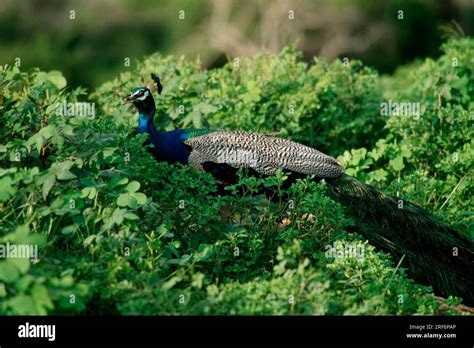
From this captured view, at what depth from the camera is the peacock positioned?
5.27 metres

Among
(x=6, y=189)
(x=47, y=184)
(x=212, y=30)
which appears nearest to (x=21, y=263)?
(x=6, y=189)

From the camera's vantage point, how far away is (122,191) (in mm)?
4340

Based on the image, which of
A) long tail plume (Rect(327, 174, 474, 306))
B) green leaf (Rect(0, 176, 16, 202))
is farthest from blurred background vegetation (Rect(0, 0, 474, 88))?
green leaf (Rect(0, 176, 16, 202))

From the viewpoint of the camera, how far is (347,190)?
5570mm

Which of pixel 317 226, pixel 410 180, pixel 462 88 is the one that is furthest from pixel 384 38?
pixel 317 226

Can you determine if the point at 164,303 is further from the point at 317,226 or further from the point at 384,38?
the point at 384,38

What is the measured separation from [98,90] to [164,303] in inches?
129

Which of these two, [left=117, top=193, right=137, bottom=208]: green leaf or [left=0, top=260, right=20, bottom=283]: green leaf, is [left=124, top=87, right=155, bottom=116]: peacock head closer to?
[left=117, top=193, right=137, bottom=208]: green leaf

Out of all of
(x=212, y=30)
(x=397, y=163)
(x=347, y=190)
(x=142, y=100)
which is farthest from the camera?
(x=212, y=30)

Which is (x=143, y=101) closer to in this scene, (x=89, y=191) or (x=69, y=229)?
(x=89, y=191)

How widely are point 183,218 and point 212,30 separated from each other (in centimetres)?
979

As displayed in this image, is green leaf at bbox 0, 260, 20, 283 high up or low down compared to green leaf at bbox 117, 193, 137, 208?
down

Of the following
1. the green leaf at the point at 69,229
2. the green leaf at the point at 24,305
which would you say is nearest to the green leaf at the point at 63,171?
the green leaf at the point at 69,229

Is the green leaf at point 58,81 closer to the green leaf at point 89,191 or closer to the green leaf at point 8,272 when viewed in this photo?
the green leaf at point 89,191
